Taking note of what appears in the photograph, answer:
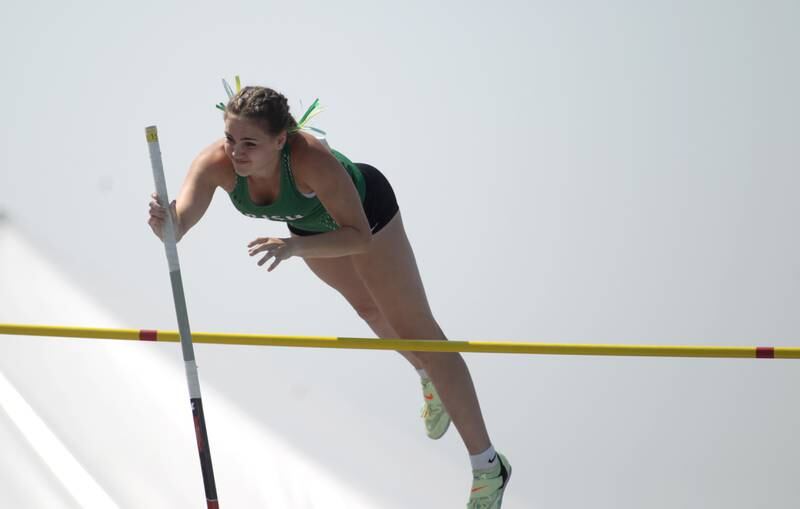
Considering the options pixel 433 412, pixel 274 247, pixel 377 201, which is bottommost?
pixel 433 412

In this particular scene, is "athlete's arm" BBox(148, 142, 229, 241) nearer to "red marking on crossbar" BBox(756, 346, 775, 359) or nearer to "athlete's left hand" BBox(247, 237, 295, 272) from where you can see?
"athlete's left hand" BBox(247, 237, 295, 272)

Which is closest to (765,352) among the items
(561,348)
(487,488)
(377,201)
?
(561,348)

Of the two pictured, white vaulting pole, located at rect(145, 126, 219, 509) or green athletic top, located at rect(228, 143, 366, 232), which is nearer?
white vaulting pole, located at rect(145, 126, 219, 509)

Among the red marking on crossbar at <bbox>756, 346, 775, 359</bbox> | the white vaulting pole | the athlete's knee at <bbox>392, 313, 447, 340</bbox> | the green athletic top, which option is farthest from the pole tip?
the red marking on crossbar at <bbox>756, 346, 775, 359</bbox>

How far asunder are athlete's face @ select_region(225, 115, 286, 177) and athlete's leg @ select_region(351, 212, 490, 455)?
0.34 metres

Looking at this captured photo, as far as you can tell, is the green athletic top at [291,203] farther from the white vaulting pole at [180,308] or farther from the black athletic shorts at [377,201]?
the white vaulting pole at [180,308]

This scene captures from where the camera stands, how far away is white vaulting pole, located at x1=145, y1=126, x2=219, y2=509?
211 cm

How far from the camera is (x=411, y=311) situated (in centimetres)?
241

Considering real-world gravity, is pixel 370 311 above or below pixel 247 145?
below

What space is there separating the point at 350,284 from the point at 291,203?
0.44m

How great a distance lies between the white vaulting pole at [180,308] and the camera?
211cm

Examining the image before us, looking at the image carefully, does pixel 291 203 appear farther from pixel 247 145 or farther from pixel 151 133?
pixel 151 133

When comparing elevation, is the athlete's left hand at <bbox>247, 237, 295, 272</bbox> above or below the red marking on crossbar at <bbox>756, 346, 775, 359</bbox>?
above

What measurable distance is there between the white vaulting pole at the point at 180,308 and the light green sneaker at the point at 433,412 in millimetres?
818
